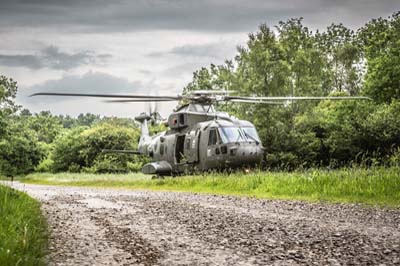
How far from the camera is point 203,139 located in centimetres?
2488

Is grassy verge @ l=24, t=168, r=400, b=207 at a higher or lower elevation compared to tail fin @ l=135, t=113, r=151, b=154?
lower

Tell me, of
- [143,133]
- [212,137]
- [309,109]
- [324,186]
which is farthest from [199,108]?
[309,109]

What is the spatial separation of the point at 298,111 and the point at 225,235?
32.6 metres

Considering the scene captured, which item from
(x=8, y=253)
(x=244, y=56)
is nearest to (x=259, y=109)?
(x=244, y=56)

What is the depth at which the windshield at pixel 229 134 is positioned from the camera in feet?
77.8

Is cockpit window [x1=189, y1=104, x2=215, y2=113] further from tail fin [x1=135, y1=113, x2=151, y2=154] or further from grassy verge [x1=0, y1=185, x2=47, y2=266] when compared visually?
grassy verge [x1=0, y1=185, x2=47, y2=266]

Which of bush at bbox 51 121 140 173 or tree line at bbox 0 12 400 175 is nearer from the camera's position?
tree line at bbox 0 12 400 175

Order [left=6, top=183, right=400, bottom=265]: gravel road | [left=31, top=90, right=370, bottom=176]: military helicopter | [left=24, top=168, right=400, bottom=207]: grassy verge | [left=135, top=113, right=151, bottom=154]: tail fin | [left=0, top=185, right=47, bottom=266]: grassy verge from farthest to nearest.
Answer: [left=135, top=113, right=151, bottom=154]: tail fin → [left=31, top=90, right=370, bottom=176]: military helicopter → [left=24, top=168, right=400, bottom=207]: grassy verge → [left=6, top=183, right=400, bottom=265]: gravel road → [left=0, top=185, right=47, bottom=266]: grassy verge

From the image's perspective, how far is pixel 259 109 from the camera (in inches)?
1367

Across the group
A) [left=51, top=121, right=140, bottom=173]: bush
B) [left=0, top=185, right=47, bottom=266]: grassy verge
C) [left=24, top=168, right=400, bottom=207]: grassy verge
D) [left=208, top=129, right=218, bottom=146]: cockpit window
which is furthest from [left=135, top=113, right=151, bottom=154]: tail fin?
[left=0, top=185, right=47, bottom=266]: grassy verge

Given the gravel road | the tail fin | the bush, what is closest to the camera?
the gravel road

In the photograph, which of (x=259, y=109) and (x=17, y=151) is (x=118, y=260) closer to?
(x=259, y=109)

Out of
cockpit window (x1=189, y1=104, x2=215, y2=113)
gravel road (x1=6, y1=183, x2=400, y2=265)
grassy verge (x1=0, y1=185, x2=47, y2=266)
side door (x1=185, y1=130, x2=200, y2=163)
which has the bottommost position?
gravel road (x1=6, y1=183, x2=400, y2=265)

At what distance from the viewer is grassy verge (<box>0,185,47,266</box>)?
520 centimetres
